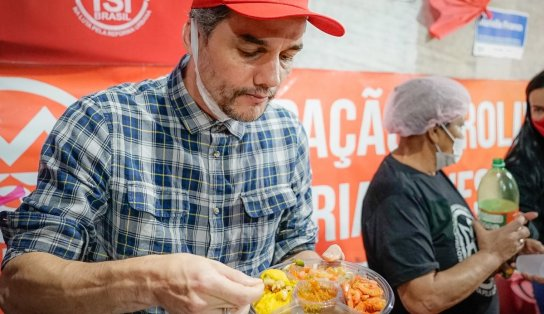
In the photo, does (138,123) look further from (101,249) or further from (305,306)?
(305,306)

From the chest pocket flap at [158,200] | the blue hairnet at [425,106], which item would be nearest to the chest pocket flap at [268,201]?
the chest pocket flap at [158,200]

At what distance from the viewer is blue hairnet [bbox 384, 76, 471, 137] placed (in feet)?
6.45

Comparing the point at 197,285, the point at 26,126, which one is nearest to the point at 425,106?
the point at 197,285

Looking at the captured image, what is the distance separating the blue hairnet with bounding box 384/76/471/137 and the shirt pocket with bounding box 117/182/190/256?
125 centimetres

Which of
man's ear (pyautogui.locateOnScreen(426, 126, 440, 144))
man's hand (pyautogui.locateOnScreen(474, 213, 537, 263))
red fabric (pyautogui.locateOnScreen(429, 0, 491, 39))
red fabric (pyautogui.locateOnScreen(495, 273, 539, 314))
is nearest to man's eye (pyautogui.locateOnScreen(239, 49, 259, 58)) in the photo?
man's ear (pyautogui.locateOnScreen(426, 126, 440, 144))

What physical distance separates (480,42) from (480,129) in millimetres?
670

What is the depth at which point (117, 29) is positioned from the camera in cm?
180

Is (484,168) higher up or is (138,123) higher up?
(138,123)

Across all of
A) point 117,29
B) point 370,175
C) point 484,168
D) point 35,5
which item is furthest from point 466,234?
point 35,5

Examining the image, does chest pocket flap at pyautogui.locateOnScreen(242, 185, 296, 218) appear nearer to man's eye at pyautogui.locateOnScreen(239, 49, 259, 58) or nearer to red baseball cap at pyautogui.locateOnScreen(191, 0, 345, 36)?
man's eye at pyautogui.locateOnScreen(239, 49, 259, 58)

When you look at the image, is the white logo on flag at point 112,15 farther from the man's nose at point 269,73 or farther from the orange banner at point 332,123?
the man's nose at point 269,73

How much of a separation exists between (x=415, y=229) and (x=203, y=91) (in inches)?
42.8

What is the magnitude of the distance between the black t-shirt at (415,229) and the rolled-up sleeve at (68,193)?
117cm

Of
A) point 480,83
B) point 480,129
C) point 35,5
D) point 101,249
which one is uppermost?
point 35,5
